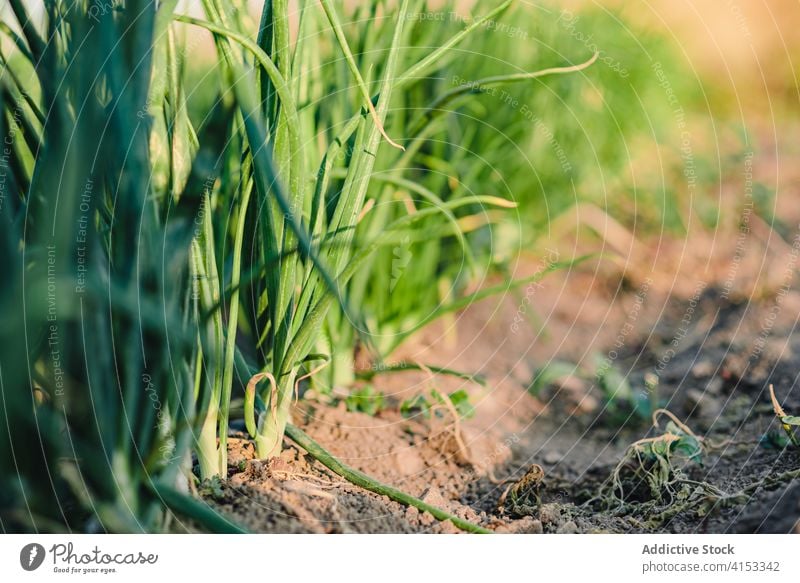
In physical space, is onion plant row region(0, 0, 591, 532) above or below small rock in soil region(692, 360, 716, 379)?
above

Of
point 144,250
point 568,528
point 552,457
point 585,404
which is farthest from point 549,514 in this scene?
point 144,250

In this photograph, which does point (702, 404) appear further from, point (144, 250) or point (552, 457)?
point (144, 250)

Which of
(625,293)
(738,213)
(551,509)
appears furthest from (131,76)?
(738,213)

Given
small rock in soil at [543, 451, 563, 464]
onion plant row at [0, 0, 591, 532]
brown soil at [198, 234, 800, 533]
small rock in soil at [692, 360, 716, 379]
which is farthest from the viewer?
small rock in soil at [692, 360, 716, 379]

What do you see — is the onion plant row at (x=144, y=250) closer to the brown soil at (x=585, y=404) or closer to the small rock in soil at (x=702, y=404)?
the brown soil at (x=585, y=404)

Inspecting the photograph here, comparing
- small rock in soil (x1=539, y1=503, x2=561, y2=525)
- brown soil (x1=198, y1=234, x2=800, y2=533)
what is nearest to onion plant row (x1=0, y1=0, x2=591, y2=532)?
brown soil (x1=198, y1=234, x2=800, y2=533)

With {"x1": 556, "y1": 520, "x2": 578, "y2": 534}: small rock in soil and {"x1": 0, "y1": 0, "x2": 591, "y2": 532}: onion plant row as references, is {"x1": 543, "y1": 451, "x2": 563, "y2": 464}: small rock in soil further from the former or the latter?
{"x1": 0, "y1": 0, "x2": 591, "y2": 532}: onion plant row

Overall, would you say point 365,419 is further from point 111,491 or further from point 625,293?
point 625,293

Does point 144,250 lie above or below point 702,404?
above

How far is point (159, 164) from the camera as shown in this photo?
55cm

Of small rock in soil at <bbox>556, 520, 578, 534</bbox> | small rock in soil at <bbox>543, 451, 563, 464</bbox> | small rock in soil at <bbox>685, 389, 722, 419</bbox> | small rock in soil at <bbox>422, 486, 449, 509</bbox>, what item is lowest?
small rock in soil at <bbox>543, 451, 563, 464</bbox>

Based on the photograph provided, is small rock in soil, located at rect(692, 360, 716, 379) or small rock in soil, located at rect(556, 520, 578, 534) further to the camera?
small rock in soil, located at rect(692, 360, 716, 379)

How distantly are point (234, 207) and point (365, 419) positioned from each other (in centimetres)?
32

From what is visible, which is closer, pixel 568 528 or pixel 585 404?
pixel 568 528
